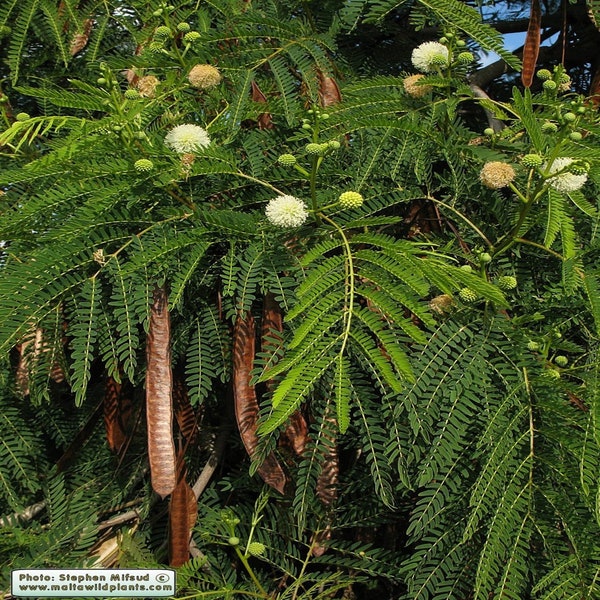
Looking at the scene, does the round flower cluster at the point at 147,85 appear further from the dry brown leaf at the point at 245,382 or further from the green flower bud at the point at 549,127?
the green flower bud at the point at 549,127

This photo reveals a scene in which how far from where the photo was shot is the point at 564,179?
124cm

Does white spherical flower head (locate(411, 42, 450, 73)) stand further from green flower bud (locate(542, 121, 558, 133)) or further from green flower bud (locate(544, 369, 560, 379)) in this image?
green flower bud (locate(544, 369, 560, 379))

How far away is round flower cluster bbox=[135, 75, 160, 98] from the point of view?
1570 mm

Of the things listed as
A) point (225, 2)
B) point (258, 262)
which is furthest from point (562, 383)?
point (225, 2)

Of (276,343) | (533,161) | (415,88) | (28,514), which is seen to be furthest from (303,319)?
(28,514)

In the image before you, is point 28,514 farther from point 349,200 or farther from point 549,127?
point 549,127

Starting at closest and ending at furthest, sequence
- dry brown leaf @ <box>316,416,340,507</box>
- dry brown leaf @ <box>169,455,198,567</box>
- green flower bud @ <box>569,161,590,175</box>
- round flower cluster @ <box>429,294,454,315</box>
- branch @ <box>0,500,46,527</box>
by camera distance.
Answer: green flower bud @ <box>569,161,590,175</box> → round flower cluster @ <box>429,294,454,315</box> → dry brown leaf @ <box>316,416,340,507</box> → dry brown leaf @ <box>169,455,198,567</box> → branch @ <box>0,500,46,527</box>

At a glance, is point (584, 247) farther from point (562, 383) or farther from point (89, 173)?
point (89, 173)

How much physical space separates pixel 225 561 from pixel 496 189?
0.95m

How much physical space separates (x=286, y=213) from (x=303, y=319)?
20 centimetres

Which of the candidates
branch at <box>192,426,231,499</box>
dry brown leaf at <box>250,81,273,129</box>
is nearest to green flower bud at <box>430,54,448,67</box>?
dry brown leaf at <box>250,81,273,129</box>

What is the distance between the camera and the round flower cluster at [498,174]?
4.39 ft

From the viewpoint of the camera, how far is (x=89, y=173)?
1.28m

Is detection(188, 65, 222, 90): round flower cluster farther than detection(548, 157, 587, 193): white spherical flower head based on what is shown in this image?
Yes
